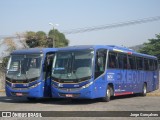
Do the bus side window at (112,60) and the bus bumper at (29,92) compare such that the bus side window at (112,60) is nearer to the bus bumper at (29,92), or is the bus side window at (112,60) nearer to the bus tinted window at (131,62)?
the bus tinted window at (131,62)

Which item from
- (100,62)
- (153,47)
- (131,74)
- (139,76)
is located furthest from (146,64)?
(153,47)

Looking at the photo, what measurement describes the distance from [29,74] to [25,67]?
45 centimetres

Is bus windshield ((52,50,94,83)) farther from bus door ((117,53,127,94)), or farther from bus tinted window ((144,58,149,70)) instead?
bus tinted window ((144,58,149,70))

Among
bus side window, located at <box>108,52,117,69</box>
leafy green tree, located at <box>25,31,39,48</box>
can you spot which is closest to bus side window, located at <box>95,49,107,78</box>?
bus side window, located at <box>108,52,117,69</box>

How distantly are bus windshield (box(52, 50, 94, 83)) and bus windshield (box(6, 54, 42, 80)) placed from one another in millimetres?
962

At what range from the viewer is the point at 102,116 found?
46.6ft

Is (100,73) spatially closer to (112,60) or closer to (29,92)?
(112,60)

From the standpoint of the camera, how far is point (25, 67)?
2066cm

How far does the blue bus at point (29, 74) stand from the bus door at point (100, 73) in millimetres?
2891

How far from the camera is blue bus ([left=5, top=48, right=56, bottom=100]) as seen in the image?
20422mm

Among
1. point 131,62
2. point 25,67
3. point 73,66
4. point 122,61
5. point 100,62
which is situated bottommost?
point 131,62

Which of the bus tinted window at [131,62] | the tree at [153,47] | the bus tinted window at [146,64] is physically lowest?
the tree at [153,47]

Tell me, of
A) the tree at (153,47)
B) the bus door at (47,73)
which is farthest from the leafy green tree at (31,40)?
the bus door at (47,73)

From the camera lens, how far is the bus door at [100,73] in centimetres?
1980
